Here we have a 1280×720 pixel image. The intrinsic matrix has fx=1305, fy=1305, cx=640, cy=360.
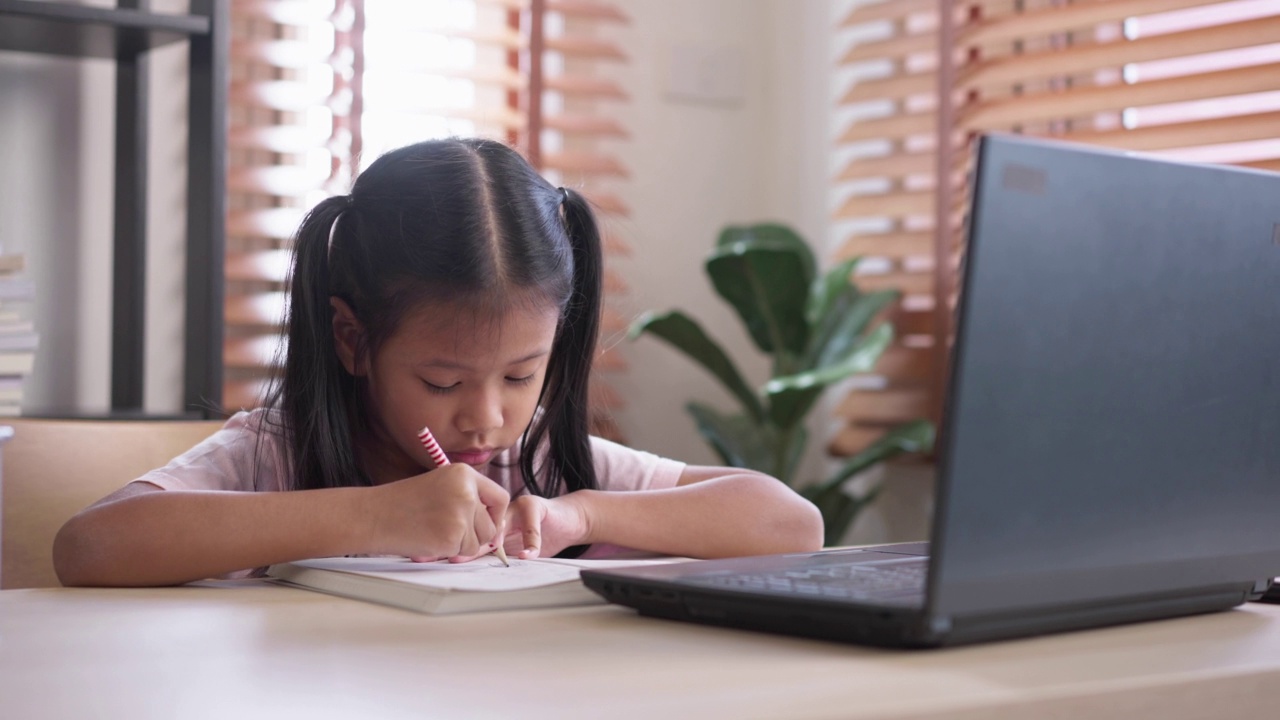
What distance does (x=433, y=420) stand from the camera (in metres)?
A: 1.20

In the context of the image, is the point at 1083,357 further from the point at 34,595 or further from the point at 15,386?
the point at 15,386

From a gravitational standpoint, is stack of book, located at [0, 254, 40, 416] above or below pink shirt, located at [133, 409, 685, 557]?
above

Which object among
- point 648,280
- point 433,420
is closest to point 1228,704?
point 433,420

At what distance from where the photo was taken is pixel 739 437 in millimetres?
2709

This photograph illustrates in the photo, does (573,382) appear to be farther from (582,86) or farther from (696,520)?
(582,86)

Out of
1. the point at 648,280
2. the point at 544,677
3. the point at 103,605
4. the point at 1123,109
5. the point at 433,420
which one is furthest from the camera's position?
the point at 648,280

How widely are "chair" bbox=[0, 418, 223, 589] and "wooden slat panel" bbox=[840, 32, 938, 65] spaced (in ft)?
6.10

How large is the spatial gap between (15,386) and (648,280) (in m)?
1.53

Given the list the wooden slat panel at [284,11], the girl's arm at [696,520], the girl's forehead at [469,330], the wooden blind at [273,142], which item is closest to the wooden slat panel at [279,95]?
the wooden blind at [273,142]

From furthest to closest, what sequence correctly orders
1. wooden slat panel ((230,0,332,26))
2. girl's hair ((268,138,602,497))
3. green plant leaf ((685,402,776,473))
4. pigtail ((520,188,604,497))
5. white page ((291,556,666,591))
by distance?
green plant leaf ((685,402,776,473)) < wooden slat panel ((230,0,332,26)) < pigtail ((520,188,604,497)) < girl's hair ((268,138,602,497)) < white page ((291,556,666,591))

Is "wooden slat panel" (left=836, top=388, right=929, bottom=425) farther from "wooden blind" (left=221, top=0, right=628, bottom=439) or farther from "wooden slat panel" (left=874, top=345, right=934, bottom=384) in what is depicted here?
"wooden blind" (left=221, top=0, right=628, bottom=439)

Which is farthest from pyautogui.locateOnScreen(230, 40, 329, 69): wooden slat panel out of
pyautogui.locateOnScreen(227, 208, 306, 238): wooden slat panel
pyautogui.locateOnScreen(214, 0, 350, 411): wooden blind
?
pyautogui.locateOnScreen(227, 208, 306, 238): wooden slat panel

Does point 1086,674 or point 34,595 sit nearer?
point 1086,674

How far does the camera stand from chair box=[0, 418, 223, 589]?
1441mm
